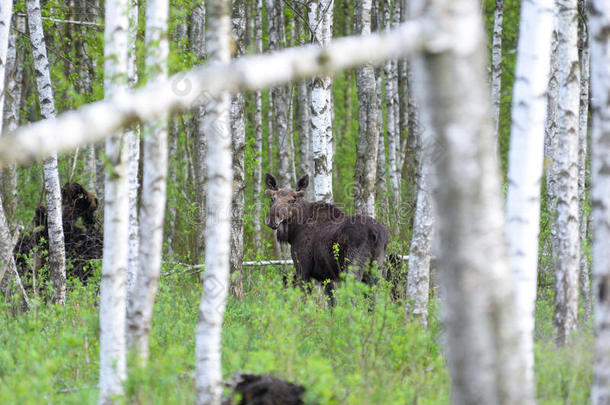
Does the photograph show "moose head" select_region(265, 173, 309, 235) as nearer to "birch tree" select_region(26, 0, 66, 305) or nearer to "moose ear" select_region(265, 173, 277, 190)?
"moose ear" select_region(265, 173, 277, 190)

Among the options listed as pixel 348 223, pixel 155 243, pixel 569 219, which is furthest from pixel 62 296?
pixel 569 219

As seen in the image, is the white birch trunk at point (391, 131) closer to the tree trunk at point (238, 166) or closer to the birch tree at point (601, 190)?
the tree trunk at point (238, 166)

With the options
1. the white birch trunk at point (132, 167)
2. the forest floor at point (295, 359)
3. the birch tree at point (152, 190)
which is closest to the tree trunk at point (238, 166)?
the forest floor at point (295, 359)

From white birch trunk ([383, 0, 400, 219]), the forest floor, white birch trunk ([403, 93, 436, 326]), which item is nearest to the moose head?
the forest floor

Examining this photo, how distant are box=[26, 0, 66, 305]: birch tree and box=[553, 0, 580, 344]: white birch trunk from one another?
274 inches

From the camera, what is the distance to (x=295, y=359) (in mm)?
5496

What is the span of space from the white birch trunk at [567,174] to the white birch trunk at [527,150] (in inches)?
53.2


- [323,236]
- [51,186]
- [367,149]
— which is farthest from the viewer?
[367,149]

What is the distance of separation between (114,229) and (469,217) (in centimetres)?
281

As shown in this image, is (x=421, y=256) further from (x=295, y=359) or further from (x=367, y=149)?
(x=367, y=149)

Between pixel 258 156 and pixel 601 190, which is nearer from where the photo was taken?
pixel 601 190

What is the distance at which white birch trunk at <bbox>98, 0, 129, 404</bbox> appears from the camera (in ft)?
15.4

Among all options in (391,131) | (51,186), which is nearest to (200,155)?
(51,186)

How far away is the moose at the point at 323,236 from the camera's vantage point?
9.80 metres
